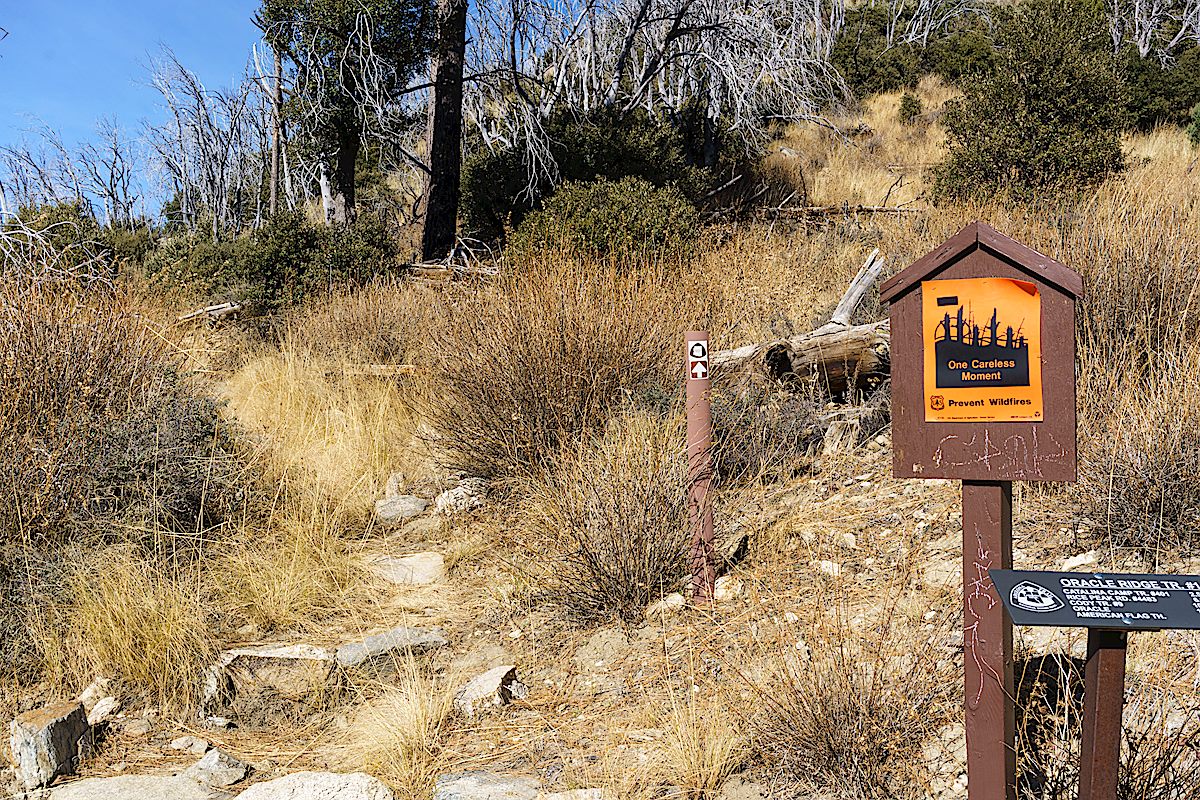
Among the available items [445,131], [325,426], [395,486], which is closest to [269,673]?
[395,486]

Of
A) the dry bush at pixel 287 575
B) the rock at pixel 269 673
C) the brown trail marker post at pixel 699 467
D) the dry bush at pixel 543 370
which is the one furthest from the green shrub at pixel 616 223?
the rock at pixel 269 673

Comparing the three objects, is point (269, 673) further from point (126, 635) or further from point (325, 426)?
point (325, 426)

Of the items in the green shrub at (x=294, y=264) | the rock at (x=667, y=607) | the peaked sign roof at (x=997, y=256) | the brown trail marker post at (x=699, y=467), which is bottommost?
the rock at (x=667, y=607)

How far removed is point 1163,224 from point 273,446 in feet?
19.6

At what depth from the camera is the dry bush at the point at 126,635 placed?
414 centimetres

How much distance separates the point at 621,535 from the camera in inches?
169

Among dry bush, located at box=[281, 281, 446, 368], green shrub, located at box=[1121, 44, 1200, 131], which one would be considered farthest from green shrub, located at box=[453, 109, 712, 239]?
green shrub, located at box=[1121, 44, 1200, 131]

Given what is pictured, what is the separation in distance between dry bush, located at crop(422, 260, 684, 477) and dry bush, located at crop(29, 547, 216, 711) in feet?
7.29

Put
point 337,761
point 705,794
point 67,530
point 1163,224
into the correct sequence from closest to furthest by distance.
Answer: point 705,794 → point 337,761 → point 67,530 → point 1163,224

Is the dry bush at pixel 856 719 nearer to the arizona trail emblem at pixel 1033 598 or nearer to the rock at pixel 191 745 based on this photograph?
the arizona trail emblem at pixel 1033 598

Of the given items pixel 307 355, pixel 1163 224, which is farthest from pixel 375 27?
pixel 1163 224

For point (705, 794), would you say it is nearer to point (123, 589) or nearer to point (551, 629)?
point (551, 629)

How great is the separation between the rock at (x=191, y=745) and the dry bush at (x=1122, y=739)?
3.02m

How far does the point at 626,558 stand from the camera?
4316mm
